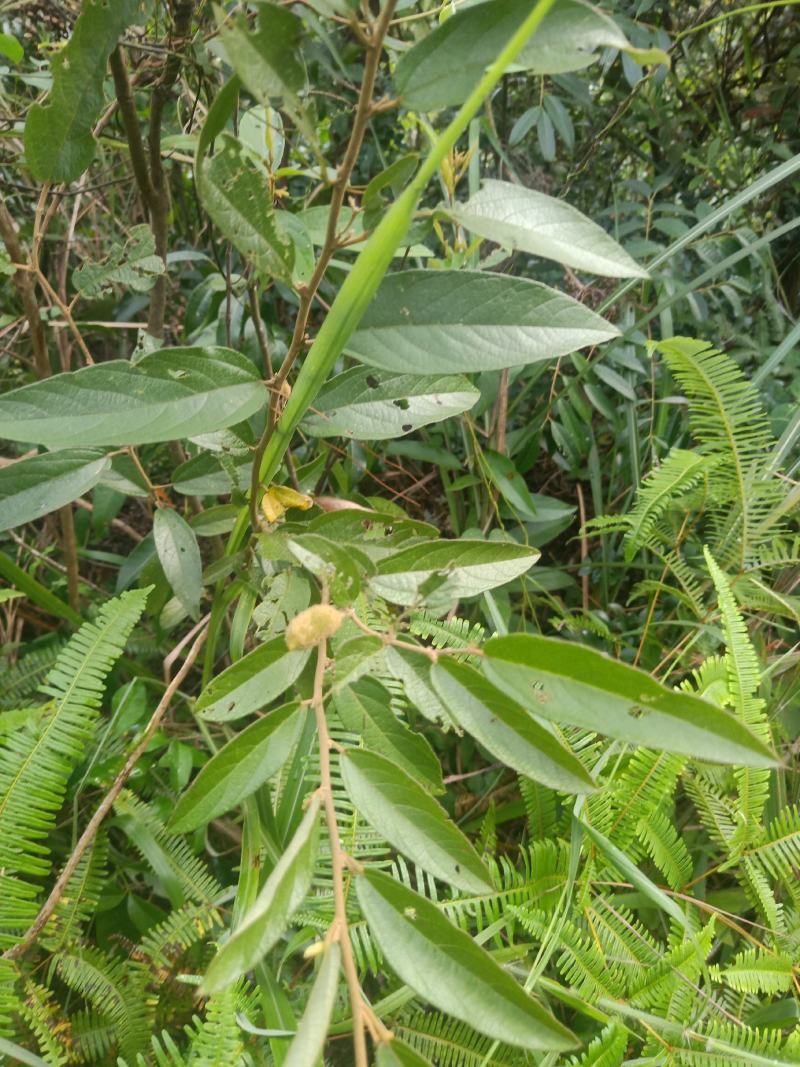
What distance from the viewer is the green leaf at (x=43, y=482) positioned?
17.8 inches

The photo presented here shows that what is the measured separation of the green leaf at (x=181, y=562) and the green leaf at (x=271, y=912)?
288mm

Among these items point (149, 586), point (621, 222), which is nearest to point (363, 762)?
point (149, 586)

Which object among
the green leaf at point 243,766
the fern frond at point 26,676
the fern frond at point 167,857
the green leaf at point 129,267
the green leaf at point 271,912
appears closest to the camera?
the green leaf at point 271,912

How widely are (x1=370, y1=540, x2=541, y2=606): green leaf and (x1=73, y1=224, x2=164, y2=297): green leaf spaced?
1.14 ft

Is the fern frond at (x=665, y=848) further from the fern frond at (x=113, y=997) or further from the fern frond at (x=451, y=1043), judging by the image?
the fern frond at (x=113, y=997)

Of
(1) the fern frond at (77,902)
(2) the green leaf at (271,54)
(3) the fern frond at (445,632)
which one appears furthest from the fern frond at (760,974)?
(2) the green leaf at (271,54)

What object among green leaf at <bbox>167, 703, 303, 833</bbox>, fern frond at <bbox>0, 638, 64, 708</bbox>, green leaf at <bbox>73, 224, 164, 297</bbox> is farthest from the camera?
fern frond at <bbox>0, 638, 64, 708</bbox>

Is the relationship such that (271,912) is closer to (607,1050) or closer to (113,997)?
(607,1050)

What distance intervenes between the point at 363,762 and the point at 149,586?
1.28 feet

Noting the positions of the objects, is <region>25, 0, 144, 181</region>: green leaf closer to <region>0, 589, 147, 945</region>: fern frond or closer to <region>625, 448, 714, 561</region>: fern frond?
<region>0, 589, 147, 945</region>: fern frond

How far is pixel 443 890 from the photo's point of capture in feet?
2.11

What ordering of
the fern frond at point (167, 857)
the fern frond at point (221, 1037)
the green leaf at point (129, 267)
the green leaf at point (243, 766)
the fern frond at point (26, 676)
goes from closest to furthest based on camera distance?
the green leaf at point (243, 766) < the fern frond at point (221, 1037) < the green leaf at point (129, 267) < the fern frond at point (167, 857) < the fern frond at point (26, 676)

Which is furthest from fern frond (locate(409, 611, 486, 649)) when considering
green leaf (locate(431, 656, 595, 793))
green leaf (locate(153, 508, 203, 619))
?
green leaf (locate(431, 656, 595, 793))

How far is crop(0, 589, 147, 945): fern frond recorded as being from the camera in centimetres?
55
